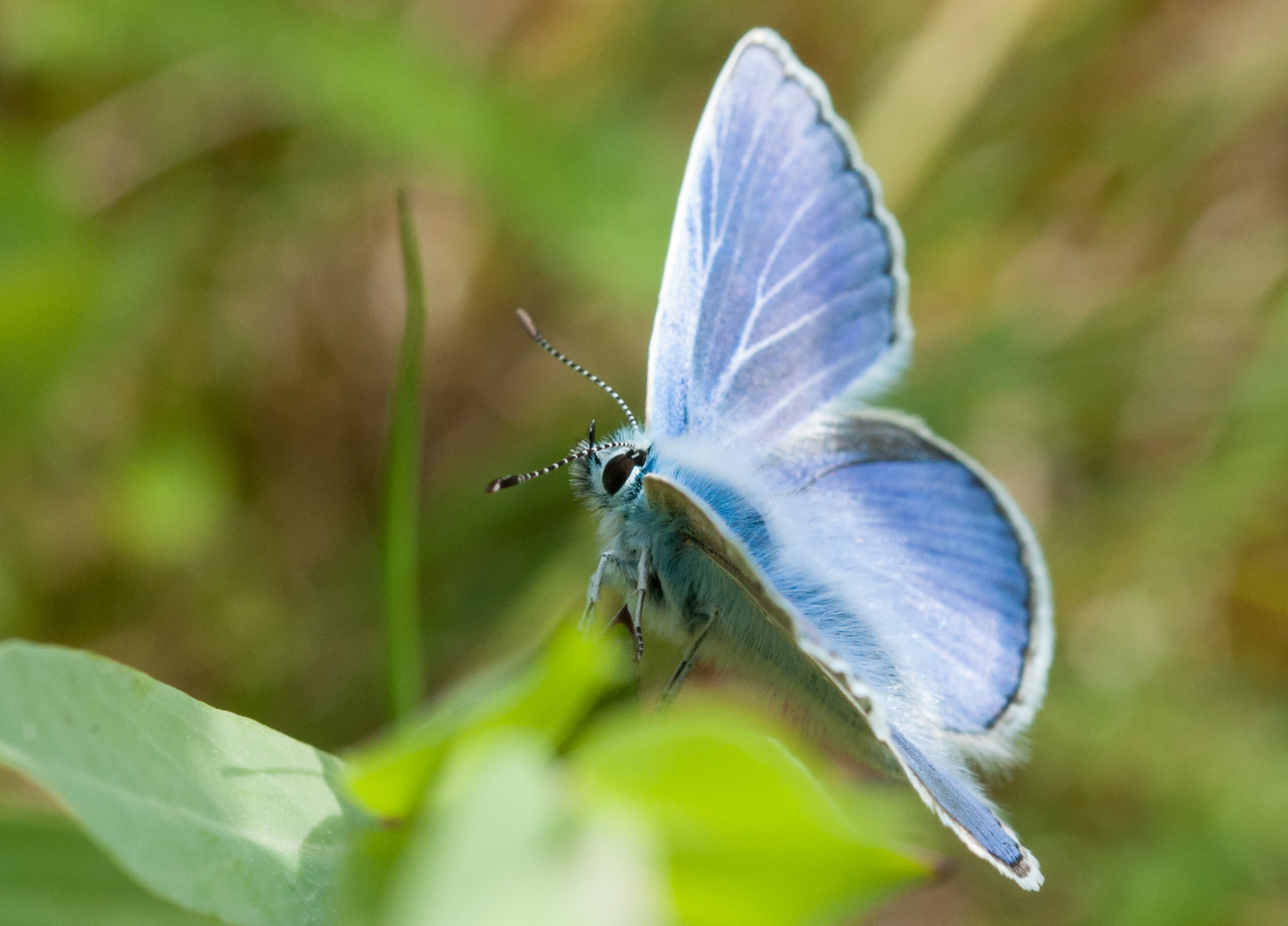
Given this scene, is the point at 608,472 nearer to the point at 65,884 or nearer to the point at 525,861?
the point at 65,884

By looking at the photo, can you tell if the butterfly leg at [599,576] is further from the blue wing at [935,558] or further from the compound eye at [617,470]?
the blue wing at [935,558]

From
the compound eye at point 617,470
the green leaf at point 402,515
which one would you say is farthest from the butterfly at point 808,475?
the green leaf at point 402,515

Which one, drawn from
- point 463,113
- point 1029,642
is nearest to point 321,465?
point 463,113

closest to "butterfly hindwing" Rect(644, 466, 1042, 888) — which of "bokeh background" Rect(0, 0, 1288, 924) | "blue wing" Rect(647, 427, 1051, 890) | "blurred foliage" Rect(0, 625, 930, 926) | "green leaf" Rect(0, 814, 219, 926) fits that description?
"blue wing" Rect(647, 427, 1051, 890)

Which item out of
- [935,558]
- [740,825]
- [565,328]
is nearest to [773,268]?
[935,558]

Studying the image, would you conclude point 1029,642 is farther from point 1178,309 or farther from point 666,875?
point 1178,309

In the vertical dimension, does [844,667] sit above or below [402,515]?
below
